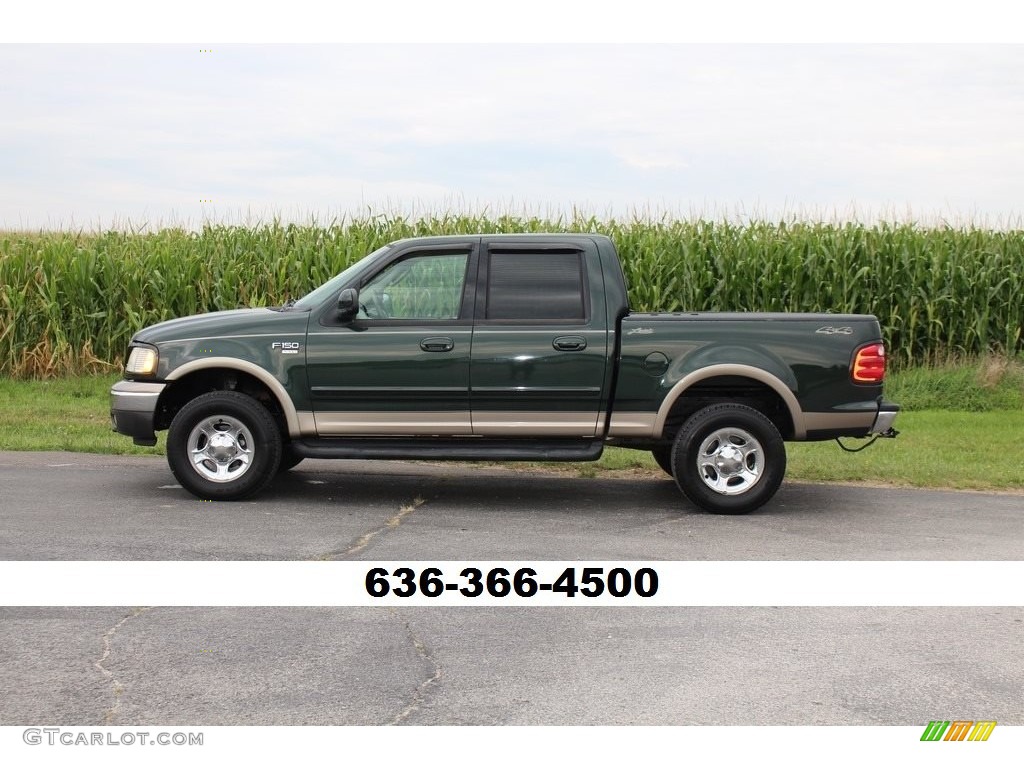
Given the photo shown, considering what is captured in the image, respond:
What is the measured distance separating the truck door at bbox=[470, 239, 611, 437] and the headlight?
Result: 2.53 metres

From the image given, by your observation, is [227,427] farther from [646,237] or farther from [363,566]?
[646,237]

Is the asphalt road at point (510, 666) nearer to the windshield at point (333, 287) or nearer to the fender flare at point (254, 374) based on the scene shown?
the fender flare at point (254, 374)

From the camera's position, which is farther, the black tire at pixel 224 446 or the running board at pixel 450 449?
the black tire at pixel 224 446

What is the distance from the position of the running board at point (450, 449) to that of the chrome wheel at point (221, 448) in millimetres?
381

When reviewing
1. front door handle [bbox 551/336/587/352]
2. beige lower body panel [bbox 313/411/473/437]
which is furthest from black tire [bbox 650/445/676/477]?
beige lower body panel [bbox 313/411/473/437]

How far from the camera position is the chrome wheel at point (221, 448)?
30.5 feet

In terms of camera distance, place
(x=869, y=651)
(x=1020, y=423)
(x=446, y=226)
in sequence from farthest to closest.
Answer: (x=446, y=226) → (x=1020, y=423) → (x=869, y=651)

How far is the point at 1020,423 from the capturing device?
1582 centimetres

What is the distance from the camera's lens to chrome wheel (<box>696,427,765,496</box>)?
9.16 meters

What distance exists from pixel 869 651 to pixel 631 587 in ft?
5.04

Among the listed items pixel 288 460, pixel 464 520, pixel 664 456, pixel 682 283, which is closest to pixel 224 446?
pixel 288 460

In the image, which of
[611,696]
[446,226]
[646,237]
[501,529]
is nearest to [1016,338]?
[646,237]
